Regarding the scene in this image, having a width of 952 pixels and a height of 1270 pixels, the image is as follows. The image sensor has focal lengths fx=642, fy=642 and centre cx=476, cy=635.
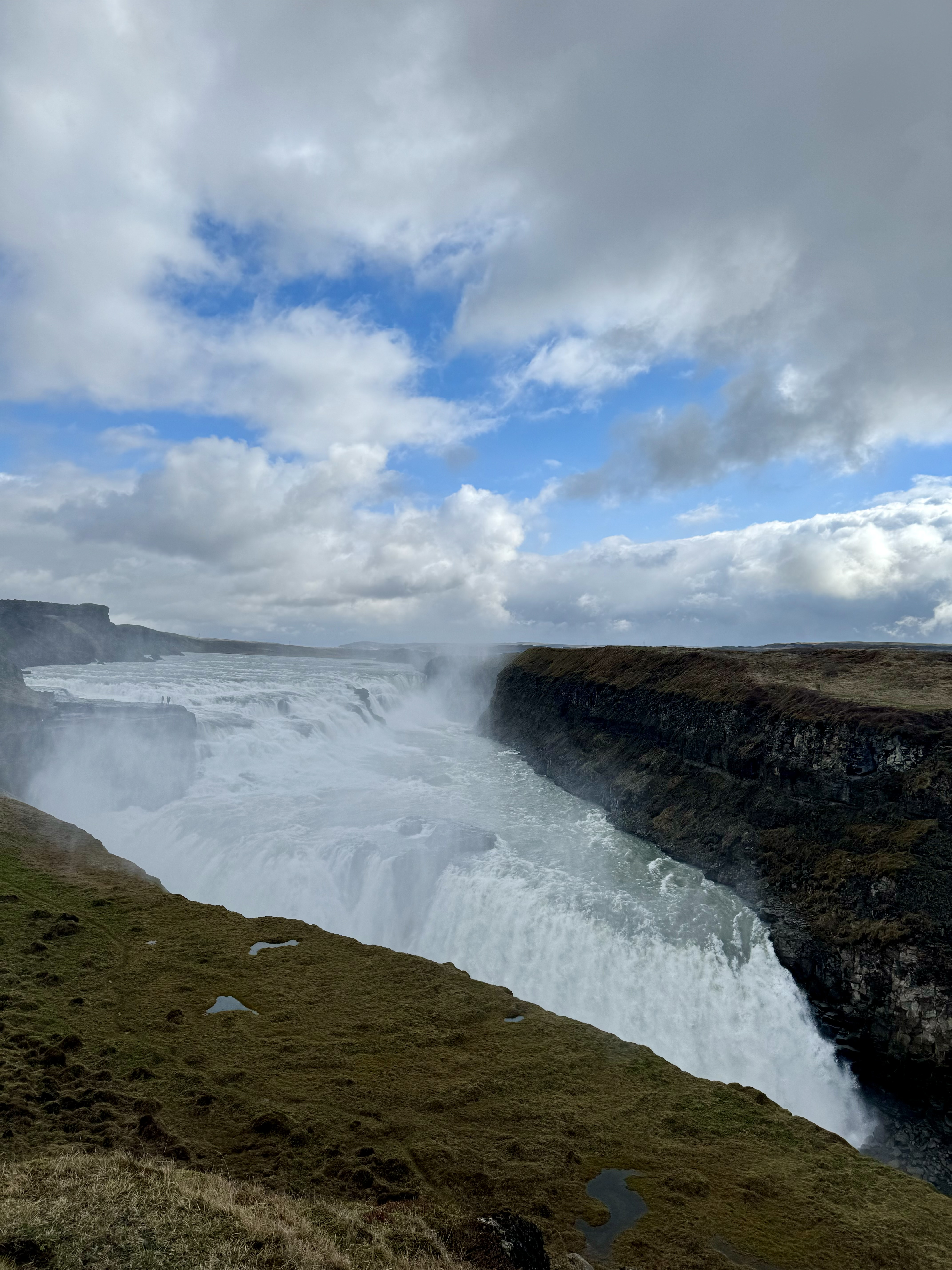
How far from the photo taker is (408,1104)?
8906 mm

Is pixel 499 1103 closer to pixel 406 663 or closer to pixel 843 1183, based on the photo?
pixel 843 1183

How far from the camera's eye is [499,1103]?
9148mm

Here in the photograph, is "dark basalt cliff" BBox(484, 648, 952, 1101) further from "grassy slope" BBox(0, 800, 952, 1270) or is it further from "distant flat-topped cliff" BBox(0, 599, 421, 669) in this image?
"distant flat-topped cliff" BBox(0, 599, 421, 669)

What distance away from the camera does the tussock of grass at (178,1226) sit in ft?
16.7

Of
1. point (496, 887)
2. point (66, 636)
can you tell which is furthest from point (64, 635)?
point (496, 887)

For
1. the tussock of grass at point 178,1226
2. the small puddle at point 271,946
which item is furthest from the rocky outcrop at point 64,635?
the tussock of grass at point 178,1226

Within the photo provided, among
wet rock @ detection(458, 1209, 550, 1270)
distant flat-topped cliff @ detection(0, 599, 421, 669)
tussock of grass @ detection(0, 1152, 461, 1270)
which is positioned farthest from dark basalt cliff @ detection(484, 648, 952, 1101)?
distant flat-topped cliff @ detection(0, 599, 421, 669)

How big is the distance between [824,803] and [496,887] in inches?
458

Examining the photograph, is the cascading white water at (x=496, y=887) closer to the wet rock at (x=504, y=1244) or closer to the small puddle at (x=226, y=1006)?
the small puddle at (x=226, y=1006)

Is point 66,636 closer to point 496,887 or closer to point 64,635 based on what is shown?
point 64,635

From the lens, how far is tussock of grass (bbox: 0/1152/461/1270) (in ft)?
16.7

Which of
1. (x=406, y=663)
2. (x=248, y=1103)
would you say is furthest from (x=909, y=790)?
(x=406, y=663)

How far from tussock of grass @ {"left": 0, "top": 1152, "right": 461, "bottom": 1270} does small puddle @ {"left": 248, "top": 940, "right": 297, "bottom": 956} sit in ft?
21.9

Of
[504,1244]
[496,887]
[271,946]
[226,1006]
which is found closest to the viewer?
[504,1244]
